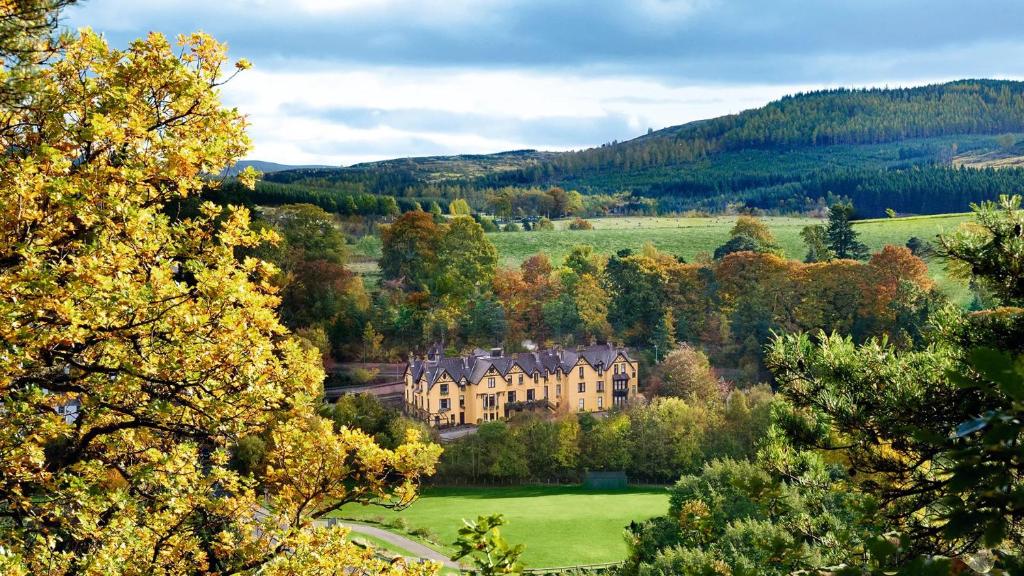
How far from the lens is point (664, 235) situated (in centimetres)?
7256

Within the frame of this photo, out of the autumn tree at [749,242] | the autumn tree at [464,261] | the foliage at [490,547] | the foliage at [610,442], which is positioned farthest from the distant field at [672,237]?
the foliage at [490,547]

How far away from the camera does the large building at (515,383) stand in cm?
4500

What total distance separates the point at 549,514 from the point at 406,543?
23.6ft

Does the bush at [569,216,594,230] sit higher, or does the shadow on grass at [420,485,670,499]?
the bush at [569,216,594,230]

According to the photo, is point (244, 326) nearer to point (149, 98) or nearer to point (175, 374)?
point (175, 374)

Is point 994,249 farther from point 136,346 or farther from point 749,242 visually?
point 749,242

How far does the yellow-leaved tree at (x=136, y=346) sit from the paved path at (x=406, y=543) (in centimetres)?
2192

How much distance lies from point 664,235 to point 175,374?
68.2 m

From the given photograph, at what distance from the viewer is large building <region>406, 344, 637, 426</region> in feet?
148

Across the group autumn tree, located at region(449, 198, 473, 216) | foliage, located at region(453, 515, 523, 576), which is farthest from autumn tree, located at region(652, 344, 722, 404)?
foliage, located at region(453, 515, 523, 576)

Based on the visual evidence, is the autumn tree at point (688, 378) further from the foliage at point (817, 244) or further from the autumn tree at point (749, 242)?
the foliage at point (817, 244)

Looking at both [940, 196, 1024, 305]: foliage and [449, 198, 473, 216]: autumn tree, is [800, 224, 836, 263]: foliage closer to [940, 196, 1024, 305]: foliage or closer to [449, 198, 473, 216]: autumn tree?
[449, 198, 473, 216]: autumn tree

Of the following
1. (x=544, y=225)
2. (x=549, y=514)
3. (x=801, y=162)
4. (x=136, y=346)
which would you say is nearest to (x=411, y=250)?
(x=544, y=225)

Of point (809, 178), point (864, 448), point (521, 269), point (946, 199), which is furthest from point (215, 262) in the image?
point (809, 178)
